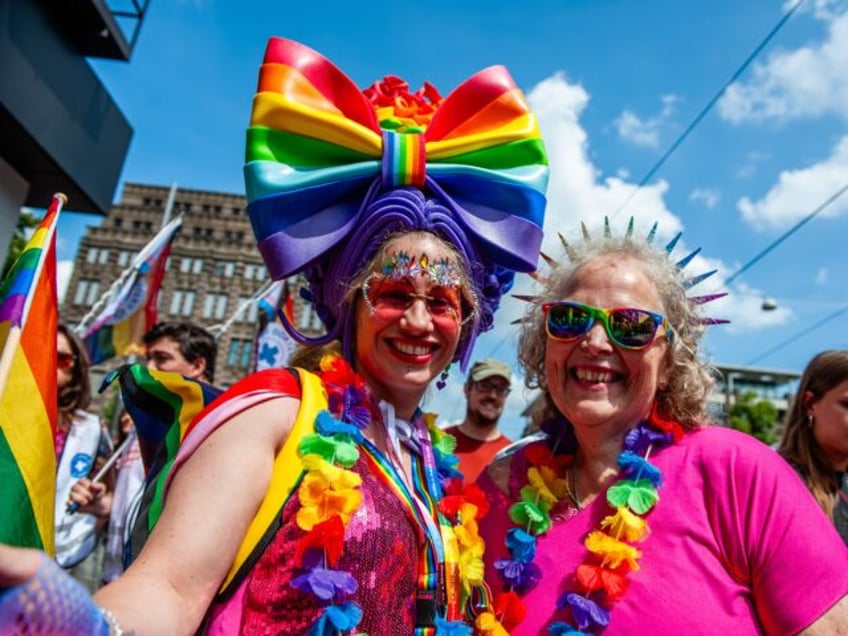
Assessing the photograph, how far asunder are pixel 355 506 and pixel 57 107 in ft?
20.3

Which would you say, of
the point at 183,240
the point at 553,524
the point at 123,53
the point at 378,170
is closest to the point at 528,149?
the point at 378,170

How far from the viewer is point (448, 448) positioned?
2291 millimetres

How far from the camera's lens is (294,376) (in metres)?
1.71

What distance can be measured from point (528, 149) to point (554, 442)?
40.4 inches

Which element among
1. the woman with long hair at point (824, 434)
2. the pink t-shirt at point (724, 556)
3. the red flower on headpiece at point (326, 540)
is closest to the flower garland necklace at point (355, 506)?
the red flower on headpiece at point (326, 540)

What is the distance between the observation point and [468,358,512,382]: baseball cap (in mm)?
5457

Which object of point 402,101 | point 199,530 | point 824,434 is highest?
point 402,101

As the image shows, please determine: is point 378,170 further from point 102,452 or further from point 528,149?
point 102,452

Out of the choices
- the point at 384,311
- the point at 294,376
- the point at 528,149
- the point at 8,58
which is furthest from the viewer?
the point at 8,58

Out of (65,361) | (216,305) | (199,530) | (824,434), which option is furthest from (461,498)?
(216,305)

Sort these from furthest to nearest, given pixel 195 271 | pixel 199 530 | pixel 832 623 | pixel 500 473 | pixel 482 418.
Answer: pixel 195 271
pixel 482 418
pixel 500 473
pixel 832 623
pixel 199 530

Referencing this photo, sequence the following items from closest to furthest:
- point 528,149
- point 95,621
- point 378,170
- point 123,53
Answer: point 95,621 → point 378,170 → point 528,149 → point 123,53

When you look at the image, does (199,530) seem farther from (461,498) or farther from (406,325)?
(461,498)

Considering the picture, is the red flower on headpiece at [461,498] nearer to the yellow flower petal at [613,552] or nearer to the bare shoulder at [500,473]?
the bare shoulder at [500,473]
